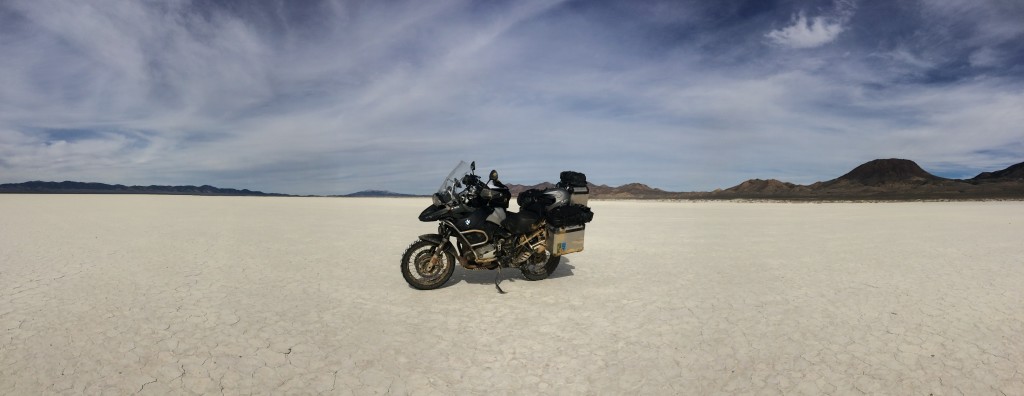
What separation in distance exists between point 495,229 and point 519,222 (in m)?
0.37

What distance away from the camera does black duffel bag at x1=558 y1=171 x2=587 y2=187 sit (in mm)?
7711

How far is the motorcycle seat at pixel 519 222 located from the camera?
710cm

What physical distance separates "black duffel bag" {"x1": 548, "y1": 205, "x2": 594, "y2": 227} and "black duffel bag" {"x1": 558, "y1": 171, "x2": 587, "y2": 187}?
40cm

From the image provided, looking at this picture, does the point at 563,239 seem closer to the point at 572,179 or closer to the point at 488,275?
the point at 572,179

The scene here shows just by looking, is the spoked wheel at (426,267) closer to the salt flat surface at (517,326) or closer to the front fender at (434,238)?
the front fender at (434,238)

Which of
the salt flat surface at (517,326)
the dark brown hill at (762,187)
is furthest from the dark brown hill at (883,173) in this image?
the salt flat surface at (517,326)

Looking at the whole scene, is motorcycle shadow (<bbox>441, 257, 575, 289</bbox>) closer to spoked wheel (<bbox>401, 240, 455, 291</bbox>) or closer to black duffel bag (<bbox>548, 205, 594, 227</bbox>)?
spoked wheel (<bbox>401, 240, 455, 291</bbox>)

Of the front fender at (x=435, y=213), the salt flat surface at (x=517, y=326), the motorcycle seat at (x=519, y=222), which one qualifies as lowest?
the salt flat surface at (x=517, y=326)

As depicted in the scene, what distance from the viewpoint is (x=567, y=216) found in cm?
735

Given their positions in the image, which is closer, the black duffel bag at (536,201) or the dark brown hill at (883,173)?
the black duffel bag at (536,201)

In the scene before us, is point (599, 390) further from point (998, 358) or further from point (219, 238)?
point (219, 238)

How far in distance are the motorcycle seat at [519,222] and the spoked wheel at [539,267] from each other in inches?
21.3

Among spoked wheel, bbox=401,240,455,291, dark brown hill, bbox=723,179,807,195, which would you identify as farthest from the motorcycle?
dark brown hill, bbox=723,179,807,195

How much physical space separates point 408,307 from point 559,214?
2.69m
